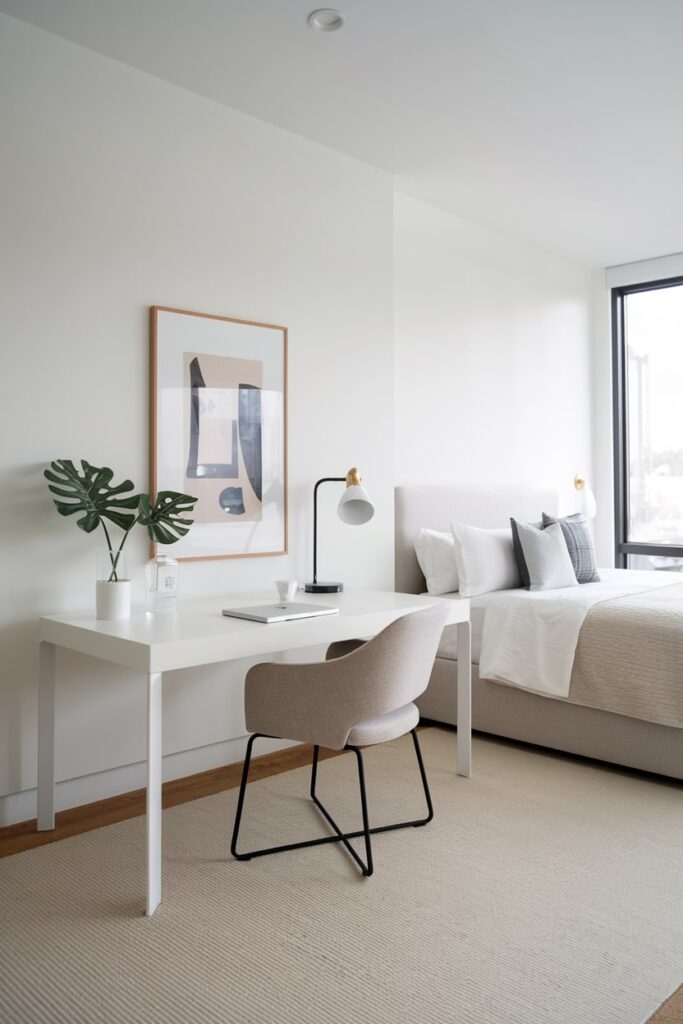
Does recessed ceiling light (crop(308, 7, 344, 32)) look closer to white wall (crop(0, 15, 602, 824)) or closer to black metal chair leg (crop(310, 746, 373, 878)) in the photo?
white wall (crop(0, 15, 602, 824))

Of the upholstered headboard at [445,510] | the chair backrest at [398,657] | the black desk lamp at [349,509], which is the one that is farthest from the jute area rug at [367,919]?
the upholstered headboard at [445,510]

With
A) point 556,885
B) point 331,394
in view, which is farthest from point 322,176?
point 556,885

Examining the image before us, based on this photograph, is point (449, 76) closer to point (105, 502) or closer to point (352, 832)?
point (105, 502)

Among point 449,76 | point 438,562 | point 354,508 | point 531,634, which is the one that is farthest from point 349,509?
point 449,76

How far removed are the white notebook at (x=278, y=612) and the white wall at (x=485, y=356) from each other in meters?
1.65

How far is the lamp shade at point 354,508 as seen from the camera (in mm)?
3230

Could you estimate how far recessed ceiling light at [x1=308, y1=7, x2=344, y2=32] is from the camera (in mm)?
2580

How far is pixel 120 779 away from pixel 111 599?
0.78 m

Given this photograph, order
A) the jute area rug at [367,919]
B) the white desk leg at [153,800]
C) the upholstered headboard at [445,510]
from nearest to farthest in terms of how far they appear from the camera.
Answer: the jute area rug at [367,919]
the white desk leg at [153,800]
the upholstered headboard at [445,510]

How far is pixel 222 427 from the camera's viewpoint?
3.16 meters

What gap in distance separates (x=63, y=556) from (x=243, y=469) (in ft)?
2.68

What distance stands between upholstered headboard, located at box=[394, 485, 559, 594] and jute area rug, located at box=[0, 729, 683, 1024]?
1337 millimetres

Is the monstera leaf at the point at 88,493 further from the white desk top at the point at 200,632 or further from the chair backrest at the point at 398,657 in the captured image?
the chair backrest at the point at 398,657

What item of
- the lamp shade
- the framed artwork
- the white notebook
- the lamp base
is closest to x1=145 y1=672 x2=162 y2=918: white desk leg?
the white notebook
